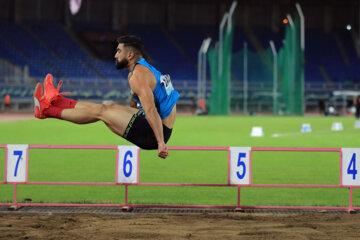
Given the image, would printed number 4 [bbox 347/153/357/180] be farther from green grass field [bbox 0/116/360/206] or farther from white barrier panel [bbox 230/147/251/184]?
white barrier panel [bbox 230/147/251/184]

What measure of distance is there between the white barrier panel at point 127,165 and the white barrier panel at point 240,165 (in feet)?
4.75

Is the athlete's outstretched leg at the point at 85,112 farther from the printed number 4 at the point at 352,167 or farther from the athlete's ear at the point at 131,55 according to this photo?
the printed number 4 at the point at 352,167

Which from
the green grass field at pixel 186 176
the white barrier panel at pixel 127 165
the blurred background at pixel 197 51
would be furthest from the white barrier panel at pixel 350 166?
the blurred background at pixel 197 51

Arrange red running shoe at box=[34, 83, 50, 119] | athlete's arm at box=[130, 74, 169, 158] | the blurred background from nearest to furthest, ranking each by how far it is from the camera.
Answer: athlete's arm at box=[130, 74, 169, 158] → red running shoe at box=[34, 83, 50, 119] → the blurred background

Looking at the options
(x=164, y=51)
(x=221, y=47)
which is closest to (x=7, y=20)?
(x=164, y=51)

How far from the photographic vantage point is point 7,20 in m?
63.3

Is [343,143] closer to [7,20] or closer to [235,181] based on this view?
[235,181]

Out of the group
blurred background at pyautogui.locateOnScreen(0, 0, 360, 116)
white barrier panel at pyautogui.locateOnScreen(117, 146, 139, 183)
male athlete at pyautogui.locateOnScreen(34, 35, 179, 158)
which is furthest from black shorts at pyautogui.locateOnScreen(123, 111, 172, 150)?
blurred background at pyautogui.locateOnScreen(0, 0, 360, 116)

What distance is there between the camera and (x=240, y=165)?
8953 mm

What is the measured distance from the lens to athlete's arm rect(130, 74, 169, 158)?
19.8 ft

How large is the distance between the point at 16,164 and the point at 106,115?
2.92 metres

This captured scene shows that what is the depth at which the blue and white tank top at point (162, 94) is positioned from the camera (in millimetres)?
6328

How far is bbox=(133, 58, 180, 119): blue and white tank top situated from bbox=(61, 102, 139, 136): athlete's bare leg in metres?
0.25

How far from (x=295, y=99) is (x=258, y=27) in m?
25.3
